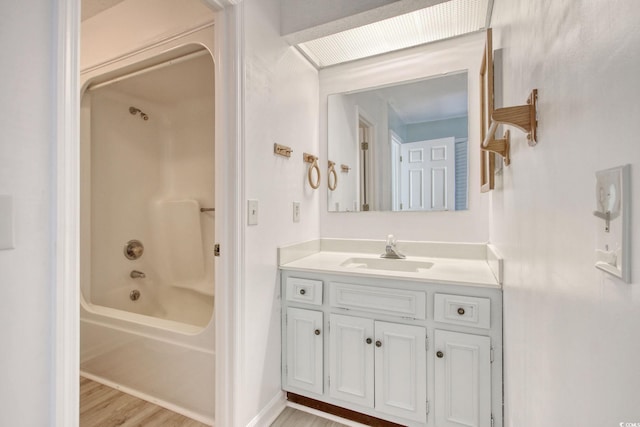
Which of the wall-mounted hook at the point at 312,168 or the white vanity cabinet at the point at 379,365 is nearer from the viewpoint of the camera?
the white vanity cabinet at the point at 379,365

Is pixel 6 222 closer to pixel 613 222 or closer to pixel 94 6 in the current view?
pixel 613 222

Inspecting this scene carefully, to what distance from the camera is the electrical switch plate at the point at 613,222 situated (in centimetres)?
35

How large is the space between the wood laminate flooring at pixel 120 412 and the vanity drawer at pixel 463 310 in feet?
4.60

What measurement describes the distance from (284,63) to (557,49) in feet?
4.99

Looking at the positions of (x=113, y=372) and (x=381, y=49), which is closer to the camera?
(x=113, y=372)

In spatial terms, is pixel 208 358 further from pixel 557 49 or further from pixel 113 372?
pixel 557 49

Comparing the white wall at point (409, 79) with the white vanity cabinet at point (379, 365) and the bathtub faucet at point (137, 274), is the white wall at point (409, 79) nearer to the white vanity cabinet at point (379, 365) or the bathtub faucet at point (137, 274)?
the white vanity cabinet at point (379, 365)

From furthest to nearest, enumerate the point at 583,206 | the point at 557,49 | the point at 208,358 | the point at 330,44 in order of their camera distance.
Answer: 1. the point at 330,44
2. the point at 208,358
3. the point at 557,49
4. the point at 583,206

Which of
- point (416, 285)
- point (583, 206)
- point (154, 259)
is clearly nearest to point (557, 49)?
point (583, 206)

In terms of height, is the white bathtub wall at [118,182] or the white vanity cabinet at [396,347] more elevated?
the white bathtub wall at [118,182]

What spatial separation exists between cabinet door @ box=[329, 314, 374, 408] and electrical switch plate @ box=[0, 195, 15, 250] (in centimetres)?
131

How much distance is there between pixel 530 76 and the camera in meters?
0.77

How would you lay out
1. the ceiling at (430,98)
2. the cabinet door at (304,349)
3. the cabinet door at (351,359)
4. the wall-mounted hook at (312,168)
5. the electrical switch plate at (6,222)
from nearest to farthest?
1. the electrical switch plate at (6,222)
2. the cabinet door at (351,359)
3. the cabinet door at (304,349)
4. the ceiling at (430,98)
5. the wall-mounted hook at (312,168)

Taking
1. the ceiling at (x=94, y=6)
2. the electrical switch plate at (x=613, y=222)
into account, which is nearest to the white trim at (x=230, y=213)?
the ceiling at (x=94, y=6)
